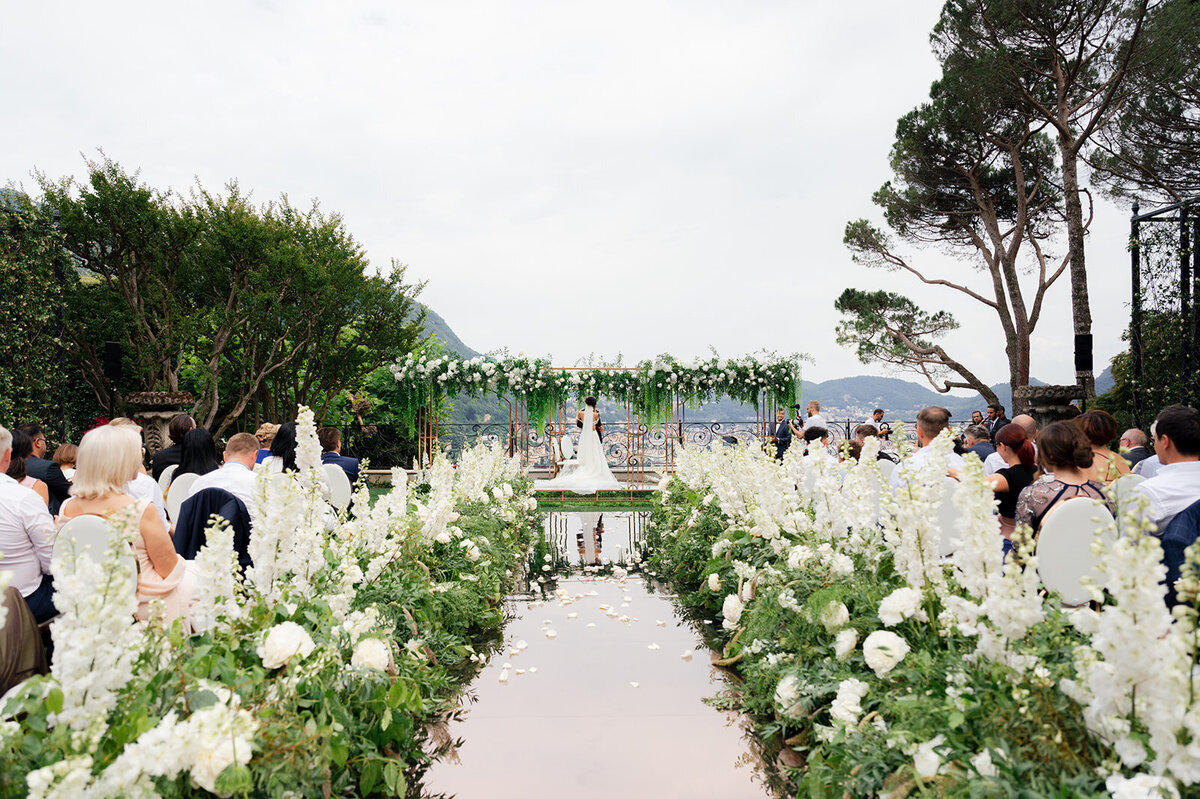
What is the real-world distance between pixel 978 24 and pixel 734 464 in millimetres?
16830

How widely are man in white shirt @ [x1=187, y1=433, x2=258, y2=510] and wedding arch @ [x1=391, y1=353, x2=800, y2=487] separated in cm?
931

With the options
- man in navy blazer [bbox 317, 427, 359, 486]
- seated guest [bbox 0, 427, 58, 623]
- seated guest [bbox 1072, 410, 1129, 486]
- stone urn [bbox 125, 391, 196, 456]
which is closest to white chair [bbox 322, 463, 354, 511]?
man in navy blazer [bbox 317, 427, 359, 486]

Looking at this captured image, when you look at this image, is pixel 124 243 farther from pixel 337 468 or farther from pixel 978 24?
pixel 978 24

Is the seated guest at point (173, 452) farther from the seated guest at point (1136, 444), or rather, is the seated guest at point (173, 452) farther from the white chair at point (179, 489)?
the seated guest at point (1136, 444)

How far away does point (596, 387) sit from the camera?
13992mm

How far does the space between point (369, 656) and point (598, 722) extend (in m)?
1.59

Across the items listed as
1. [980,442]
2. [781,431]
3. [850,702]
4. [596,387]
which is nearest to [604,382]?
[596,387]

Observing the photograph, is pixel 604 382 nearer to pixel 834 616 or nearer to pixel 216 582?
pixel 834 616

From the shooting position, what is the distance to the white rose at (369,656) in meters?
2.46

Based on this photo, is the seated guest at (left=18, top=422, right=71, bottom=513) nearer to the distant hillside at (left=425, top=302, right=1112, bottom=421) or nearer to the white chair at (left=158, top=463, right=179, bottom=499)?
the white chair at (left=158, top=463, right=179, bottom=499)

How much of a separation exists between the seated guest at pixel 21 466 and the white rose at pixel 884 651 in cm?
449

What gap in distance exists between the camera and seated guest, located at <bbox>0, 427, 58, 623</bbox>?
2.81 metres

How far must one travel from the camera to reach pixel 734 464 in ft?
17.7

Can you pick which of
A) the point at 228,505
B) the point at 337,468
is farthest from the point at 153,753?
the point at 337,468
